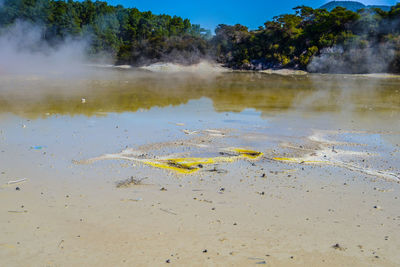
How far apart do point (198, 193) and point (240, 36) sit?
1671 inches

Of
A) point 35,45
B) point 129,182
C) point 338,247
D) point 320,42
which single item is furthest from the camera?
point 35,45

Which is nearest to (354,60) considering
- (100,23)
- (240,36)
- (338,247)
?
(240,36)

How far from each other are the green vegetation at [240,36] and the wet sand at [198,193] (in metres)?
27.1

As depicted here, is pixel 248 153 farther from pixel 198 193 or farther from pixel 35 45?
pixel 35 45

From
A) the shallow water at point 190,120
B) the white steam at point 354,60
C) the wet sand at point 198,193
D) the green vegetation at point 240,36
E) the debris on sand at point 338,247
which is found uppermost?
the green vegetation at point 240,36

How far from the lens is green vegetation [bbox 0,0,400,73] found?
1362 inches

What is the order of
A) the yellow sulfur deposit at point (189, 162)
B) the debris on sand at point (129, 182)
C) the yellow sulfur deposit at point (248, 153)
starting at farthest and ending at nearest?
the yellow sulfur deposit at point (248, 153), the yellow sulfur deposit at point (189, 162), the debris on sand at point (129, 182)

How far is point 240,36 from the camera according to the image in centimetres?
4541

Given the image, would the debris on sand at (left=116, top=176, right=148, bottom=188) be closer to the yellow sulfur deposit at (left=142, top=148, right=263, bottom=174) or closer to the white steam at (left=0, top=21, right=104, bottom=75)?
the yellow sulfur deposit at (left=142, top=148, right=263, bottom=174)

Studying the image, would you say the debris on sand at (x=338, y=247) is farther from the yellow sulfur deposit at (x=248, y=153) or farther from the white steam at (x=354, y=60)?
the white steam at (x=354, y=60)

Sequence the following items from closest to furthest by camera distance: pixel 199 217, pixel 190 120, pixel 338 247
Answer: pixel 338 247
pixel 199 217
pixel 190 120

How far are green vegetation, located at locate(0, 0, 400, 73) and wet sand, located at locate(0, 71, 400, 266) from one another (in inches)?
1067

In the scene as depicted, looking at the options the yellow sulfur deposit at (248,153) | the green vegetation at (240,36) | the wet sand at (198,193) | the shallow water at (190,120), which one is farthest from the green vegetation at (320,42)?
the yellow sulfur deposit at (248,153)

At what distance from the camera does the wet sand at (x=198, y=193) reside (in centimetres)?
377
